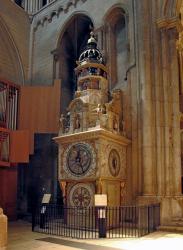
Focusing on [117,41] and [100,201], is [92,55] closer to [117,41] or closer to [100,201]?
[117,41]

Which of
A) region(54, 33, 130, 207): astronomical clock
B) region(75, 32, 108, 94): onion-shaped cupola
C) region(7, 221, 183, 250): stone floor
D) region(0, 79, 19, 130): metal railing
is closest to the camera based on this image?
region(7, 221, 183, 250): stone floor

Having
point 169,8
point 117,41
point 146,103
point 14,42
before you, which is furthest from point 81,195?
point 14,42

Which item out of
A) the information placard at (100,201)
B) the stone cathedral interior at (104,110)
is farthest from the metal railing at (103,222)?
the stone cathedral interior at (104,110)

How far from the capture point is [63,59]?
1680 centimetres

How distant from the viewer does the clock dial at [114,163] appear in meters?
11.0

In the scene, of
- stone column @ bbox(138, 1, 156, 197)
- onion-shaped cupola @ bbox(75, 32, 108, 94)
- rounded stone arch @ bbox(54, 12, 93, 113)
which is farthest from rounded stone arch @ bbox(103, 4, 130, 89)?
rounded stone arch @ bbox(54, 12, 93, 113)

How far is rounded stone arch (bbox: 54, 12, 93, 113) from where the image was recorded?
16.3 meters

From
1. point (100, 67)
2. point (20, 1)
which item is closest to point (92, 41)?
point (100, 67)

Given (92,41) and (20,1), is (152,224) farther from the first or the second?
(20,1)

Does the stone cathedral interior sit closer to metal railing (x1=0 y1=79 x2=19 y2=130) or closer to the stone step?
metal railing (x1=0 y1=79 x2=19 y2=130)

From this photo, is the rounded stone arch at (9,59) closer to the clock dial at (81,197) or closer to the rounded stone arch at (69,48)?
the rounded stone arch at (69,48)

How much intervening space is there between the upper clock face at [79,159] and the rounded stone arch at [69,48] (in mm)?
4822

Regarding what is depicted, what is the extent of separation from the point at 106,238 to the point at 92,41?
25.5 feet

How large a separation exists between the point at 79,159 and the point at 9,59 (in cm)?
813
